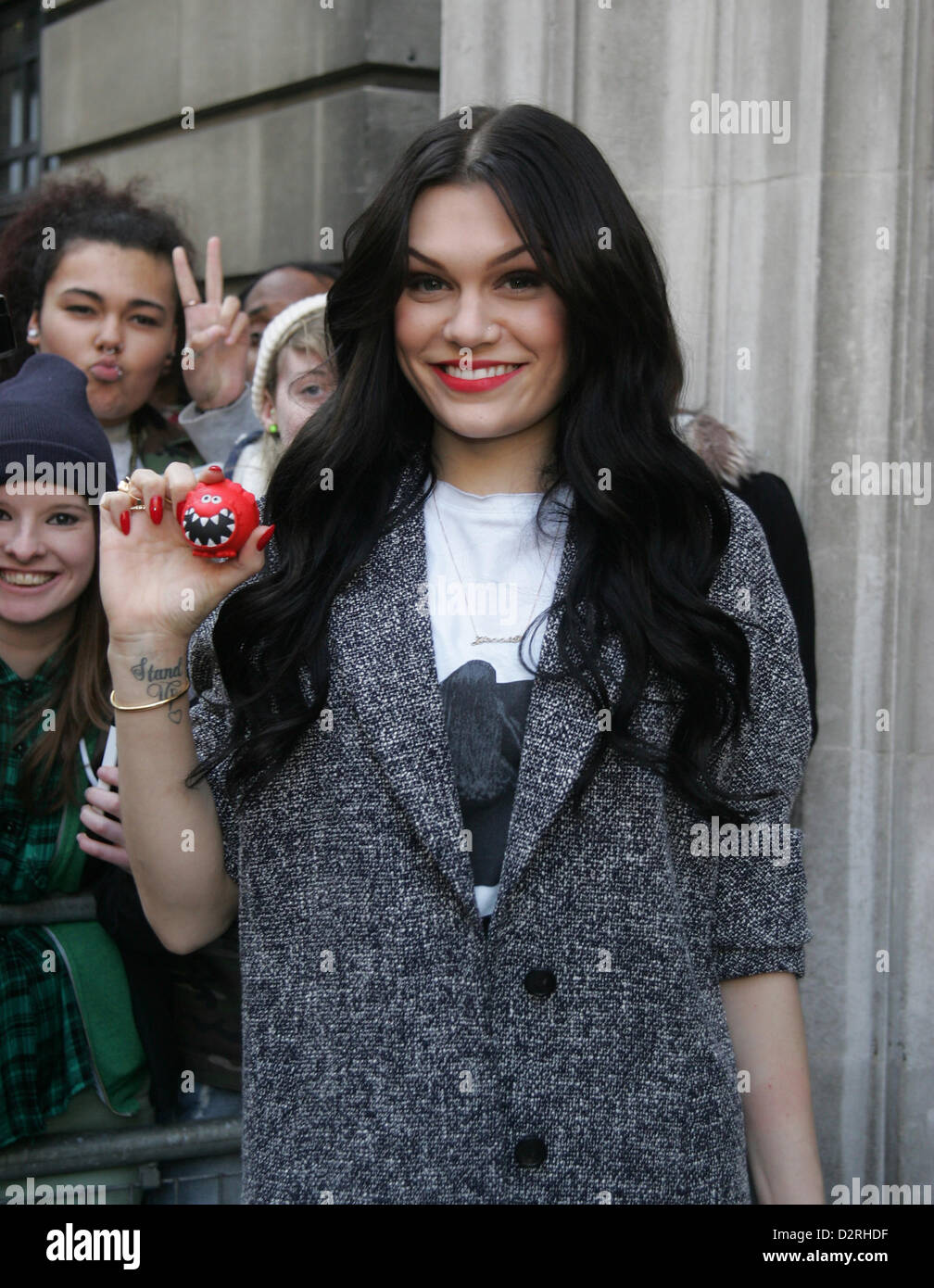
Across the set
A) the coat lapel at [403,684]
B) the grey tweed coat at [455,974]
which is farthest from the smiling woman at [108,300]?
the grey tweed coat at [455,974]

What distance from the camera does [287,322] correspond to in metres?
4.05

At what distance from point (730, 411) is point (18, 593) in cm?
200

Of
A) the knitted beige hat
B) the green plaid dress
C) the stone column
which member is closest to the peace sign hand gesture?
the knitted beige hat

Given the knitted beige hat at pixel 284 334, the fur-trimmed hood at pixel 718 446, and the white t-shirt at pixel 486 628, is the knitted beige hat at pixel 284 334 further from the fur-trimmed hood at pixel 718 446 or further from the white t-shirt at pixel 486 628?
the white t-shirt at pixel 486 628

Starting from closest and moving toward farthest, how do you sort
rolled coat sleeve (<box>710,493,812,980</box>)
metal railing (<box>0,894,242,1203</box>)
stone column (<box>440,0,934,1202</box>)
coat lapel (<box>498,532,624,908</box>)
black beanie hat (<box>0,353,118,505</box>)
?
1. coat lapel (<box>498,532,624,908</box>)
2. rolled coat sleeve (<box>710,493,812,980</box>)
3. metal railing (<box>0,894,242,1203</box>)
4. black beanie hat (<box>0,353,118,505</box>)
5. stone column (<box>440,0,934,1202</box>)

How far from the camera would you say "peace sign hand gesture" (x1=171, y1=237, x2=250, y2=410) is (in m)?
4.50

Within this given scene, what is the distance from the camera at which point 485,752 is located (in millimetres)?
2094

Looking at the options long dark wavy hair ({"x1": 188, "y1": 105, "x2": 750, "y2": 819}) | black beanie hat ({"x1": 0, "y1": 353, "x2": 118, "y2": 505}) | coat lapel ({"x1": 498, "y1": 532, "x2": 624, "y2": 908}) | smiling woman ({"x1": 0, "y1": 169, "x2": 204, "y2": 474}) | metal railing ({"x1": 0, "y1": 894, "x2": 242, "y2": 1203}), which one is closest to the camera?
coat lapel ({"x1": 498, "y1": 532, "x2": 624, "y2": 908})

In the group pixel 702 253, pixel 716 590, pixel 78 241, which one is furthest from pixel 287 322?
pixel 716 590

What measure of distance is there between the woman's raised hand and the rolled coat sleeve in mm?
690

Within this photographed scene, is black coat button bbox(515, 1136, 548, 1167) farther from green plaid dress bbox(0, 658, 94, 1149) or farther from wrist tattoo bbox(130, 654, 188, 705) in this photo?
green plaid dress bbox(0, 658, 94, 1149)

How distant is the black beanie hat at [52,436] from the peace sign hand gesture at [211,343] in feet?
3.93
